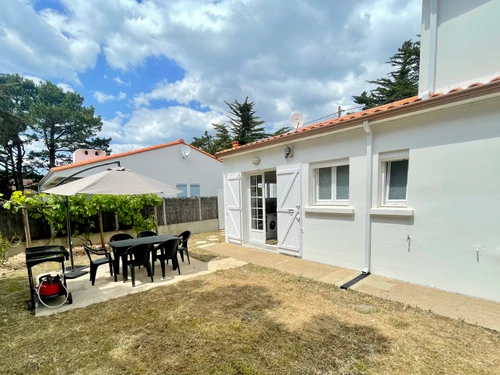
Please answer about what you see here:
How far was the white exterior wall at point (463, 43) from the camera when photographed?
423 centimetres

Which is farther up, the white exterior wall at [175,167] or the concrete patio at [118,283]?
the white exterior wall at [175,167]

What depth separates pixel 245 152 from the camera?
7.52 meters

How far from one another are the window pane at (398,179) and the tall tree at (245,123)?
2334 cm

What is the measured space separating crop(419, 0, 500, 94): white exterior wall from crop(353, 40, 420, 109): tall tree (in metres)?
18.3

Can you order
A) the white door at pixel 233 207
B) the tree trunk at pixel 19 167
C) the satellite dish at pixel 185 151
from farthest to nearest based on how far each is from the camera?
1. the tree trunk at pixel 19 167
2. the satellite dish at pixel 185 151
3. the white door at pixel 233 207

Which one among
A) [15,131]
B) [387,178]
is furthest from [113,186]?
[15,131]

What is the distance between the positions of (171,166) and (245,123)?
16212mm

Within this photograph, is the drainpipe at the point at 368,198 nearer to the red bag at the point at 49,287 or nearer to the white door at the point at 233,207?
the white door at the point at 233,207

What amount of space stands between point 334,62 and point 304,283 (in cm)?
1045

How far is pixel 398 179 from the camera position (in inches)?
181

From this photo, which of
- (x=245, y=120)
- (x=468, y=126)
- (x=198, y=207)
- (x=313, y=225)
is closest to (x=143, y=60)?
(x=198, y=207)

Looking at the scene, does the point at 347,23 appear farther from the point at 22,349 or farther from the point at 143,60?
the point at 22,349

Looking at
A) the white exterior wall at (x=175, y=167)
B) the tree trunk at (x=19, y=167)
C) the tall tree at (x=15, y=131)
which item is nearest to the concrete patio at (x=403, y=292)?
the white exterior wall at (x=175, y=167)

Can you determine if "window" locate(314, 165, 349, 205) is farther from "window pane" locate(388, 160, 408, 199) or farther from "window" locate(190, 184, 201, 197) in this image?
"window" locate(190, 184, 201, 197)
